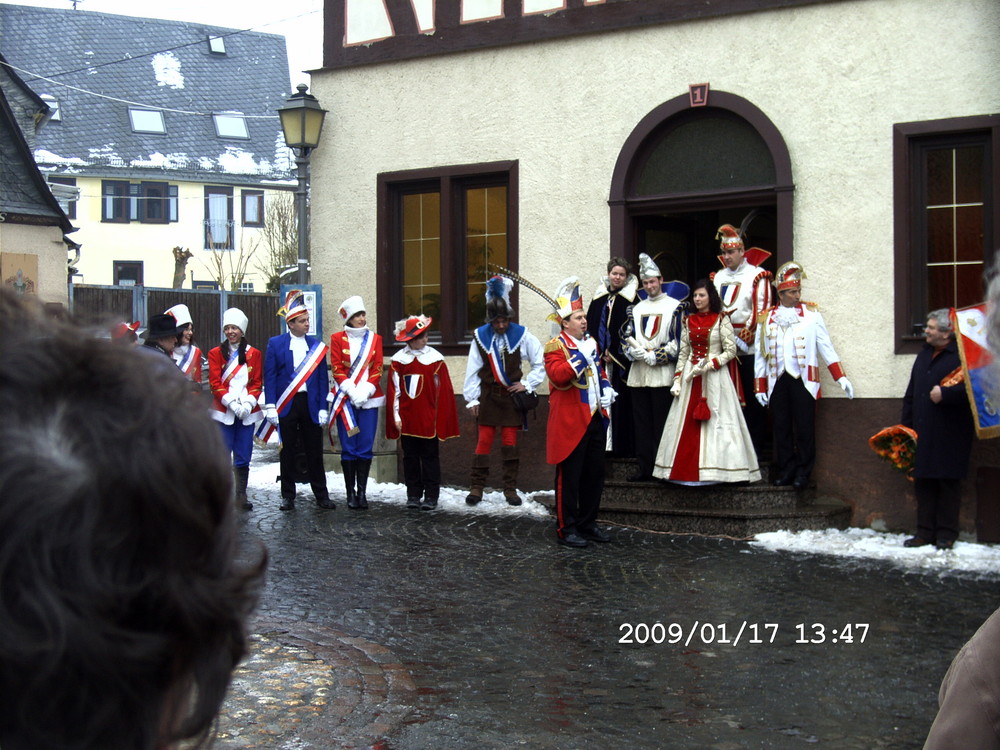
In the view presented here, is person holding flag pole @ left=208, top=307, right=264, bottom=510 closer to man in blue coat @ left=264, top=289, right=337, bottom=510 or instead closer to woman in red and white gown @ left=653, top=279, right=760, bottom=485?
man in blue coat @ left=264, top=289, right=337, bottom=510


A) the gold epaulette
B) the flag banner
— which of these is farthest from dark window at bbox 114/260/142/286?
the flag banner

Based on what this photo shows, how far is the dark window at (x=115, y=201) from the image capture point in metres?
51.2

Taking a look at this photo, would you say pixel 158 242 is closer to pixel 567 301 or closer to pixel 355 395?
pixel 355 395

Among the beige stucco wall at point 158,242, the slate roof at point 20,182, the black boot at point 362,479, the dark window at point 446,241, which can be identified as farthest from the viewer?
the beige stucco wall at point 158,242

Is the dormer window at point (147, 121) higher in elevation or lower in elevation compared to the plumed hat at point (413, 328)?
higher

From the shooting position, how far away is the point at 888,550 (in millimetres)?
10008

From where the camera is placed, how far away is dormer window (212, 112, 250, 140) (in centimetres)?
5281

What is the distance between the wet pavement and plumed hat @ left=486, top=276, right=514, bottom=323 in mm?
2770

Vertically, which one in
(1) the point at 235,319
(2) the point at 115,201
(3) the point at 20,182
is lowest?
(1) the point at 235,319

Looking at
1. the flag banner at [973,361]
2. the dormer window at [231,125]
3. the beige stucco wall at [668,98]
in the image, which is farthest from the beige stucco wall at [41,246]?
the dormer window at [231,125]

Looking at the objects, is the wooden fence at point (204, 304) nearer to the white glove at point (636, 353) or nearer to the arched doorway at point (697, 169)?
the arched doorway at point (697, 169)

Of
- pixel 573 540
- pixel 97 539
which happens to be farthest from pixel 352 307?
pixel 97 539

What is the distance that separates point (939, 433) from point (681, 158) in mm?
3883

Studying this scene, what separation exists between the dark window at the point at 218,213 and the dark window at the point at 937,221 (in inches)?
1731
